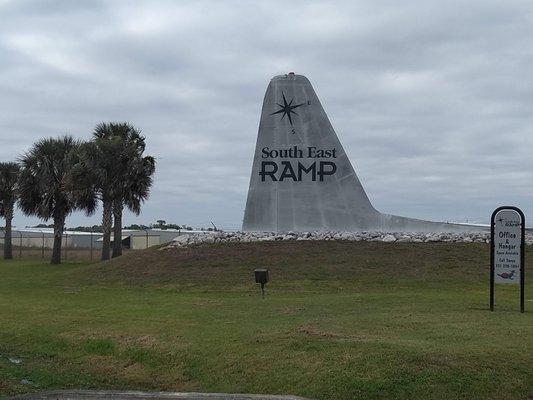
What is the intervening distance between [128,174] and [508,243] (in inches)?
991

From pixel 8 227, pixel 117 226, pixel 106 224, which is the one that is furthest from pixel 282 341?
pixel 8 227

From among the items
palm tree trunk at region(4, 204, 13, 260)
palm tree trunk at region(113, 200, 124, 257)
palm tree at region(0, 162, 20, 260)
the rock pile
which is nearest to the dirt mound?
the rock pile

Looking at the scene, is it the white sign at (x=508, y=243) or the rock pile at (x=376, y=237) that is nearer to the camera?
the white sign at (x=508, y=243)

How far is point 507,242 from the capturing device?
42.5ft

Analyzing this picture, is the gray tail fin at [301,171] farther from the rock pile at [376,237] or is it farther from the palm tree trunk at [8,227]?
the palm tree trunk at [8,227]

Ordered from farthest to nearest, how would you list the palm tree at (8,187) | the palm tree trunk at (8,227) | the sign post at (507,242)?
the palm tree at (8,187)
the palm tree trunk at (8,227)
the sign post at (507,242)

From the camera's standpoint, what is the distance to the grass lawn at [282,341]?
24.6 feet

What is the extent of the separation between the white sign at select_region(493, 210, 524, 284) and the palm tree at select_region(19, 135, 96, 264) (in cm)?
2906

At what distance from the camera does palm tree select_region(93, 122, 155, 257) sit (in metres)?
34.9

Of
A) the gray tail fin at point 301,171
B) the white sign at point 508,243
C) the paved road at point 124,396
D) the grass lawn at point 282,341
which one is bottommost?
the paved road at point 124,396

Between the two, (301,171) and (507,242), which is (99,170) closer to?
(301,171)

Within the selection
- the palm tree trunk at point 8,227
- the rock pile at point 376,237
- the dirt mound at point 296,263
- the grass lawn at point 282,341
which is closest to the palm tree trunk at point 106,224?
the dirt mound at point 296,263

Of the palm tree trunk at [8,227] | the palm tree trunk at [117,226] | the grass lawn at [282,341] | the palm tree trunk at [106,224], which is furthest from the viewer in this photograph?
the palm tree trunk at [8,227]

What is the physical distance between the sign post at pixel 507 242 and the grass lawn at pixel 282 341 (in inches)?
26.6
